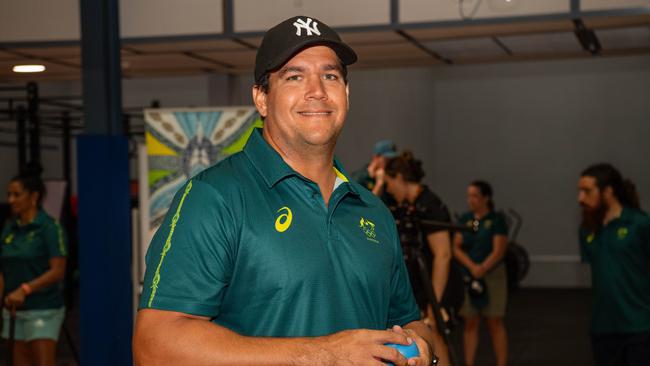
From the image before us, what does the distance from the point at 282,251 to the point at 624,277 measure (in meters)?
3.60

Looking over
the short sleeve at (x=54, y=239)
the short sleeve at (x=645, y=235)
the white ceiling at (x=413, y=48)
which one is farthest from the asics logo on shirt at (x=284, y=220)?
the short sleeve at (x=54, y=239)

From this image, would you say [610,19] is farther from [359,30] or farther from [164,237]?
[164,237]

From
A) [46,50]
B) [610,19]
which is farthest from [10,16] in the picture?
[610,19]

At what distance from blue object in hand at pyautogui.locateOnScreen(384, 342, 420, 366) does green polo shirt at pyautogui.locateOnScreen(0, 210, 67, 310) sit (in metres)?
4.46

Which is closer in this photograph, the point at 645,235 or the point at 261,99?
the point at 261,99

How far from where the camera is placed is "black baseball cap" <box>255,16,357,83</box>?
1669 mm

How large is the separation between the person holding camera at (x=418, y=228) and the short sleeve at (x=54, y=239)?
2049 mm

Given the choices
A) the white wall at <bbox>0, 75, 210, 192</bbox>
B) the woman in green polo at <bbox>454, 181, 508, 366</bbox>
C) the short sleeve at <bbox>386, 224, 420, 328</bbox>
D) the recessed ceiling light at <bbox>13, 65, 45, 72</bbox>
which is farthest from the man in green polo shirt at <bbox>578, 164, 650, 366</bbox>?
the white wall at <bbox>0, 75, 210, 192</bbox>

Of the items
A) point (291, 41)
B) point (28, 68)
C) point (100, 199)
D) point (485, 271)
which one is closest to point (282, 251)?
point (291, 41)

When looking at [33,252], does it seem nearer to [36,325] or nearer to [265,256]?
[36,325]

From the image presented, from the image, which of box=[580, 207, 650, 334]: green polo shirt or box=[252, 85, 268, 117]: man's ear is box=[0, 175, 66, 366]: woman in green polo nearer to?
box=[580, 207, 650, 334]: green polo shirt

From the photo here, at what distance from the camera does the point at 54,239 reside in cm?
577

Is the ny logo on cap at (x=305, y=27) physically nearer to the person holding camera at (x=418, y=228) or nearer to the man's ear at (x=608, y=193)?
the person holding camera at (x=418, y=228)

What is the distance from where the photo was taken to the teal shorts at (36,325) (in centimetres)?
565
